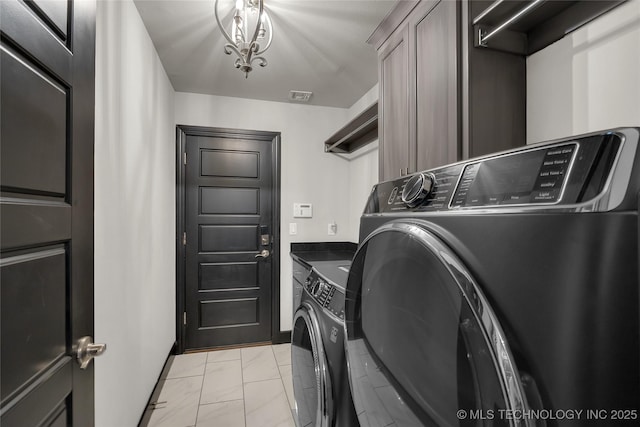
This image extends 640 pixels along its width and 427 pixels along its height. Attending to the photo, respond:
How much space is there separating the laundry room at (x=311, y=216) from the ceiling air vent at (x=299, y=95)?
1.5 inches

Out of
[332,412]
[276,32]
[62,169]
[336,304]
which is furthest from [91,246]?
[276,32]

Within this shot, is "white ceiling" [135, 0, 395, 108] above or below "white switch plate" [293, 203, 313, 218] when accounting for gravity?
above

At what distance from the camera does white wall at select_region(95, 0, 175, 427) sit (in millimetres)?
1282

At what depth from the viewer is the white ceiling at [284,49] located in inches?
68.2

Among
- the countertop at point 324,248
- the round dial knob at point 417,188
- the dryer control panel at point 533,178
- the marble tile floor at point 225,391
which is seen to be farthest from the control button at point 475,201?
the countertop at point 324,248

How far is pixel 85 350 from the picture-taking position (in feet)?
2.78

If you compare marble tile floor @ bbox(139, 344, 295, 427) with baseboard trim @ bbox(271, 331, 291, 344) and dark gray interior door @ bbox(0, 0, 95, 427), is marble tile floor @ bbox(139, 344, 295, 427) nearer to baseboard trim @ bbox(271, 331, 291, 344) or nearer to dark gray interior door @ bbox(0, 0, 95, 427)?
baseboard trim @ bbox(271, 331, 291, 344)

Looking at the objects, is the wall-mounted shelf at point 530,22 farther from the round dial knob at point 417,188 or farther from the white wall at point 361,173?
the white wall at point 361,173

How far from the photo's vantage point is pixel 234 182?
3.03 meters

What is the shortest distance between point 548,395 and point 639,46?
4.02 ft

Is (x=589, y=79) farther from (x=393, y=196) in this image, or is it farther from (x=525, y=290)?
(x=525, y=290)

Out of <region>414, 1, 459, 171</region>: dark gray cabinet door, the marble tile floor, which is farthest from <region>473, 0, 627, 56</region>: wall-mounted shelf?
the marble tile floor

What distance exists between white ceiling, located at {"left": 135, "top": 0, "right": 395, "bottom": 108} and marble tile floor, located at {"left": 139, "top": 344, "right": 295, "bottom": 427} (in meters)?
2.53

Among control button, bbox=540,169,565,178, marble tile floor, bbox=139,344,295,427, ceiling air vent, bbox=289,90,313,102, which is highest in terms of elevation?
ceiling air vent, bbox=289,90,313,102
